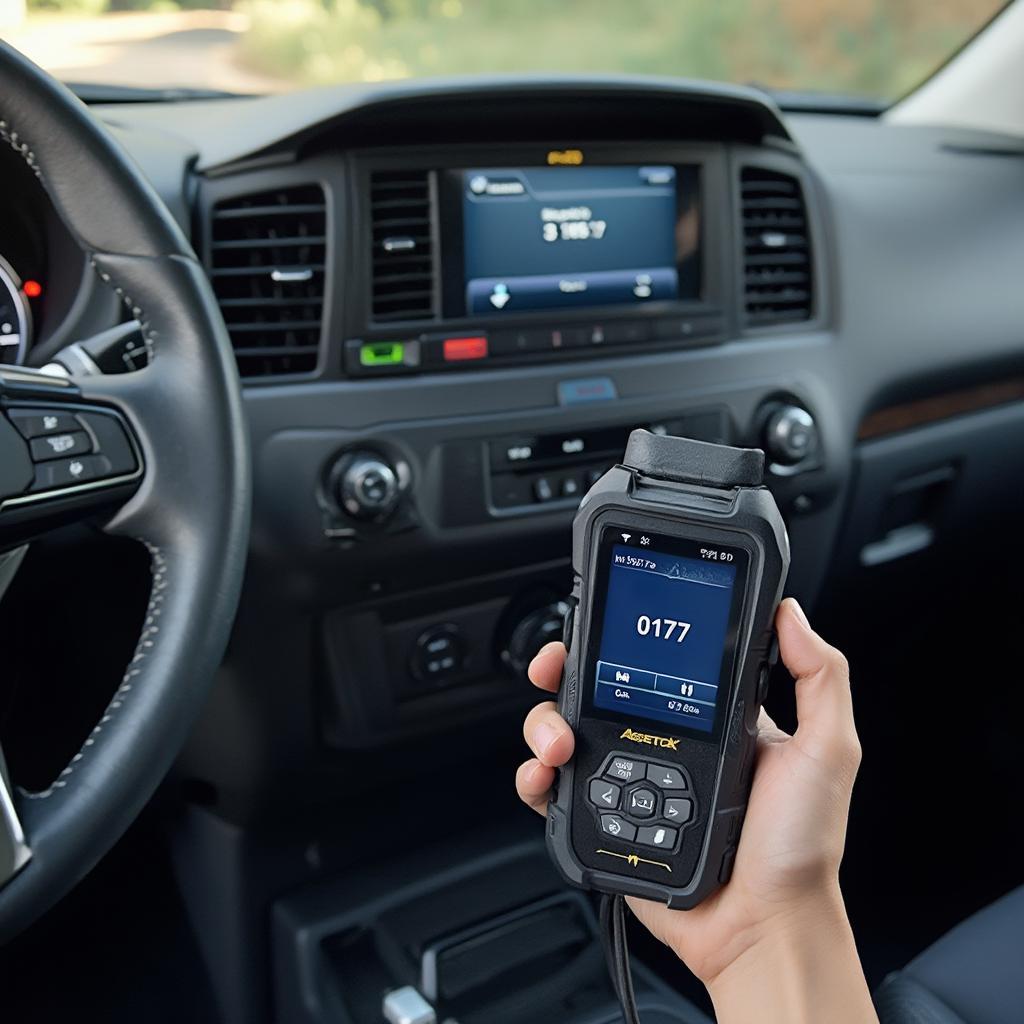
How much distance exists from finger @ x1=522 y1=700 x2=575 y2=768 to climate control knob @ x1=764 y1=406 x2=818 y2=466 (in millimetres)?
795

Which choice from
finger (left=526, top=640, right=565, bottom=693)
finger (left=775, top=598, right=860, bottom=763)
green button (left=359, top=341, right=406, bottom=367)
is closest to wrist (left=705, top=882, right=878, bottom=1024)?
finger (left=775, top=598, right=860, bottom=763)

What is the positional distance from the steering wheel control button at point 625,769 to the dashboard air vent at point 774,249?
0.86 metres

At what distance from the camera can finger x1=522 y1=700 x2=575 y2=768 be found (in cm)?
102

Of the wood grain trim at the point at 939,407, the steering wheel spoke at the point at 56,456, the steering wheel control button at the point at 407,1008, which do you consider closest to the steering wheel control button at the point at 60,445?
the steering wheel spoke at the point at 56,456

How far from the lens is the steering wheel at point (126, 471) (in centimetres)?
94

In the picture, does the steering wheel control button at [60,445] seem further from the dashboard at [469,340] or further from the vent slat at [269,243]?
the vent slat at [269,243]

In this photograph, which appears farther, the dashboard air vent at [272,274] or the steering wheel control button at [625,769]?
the dashboard air vent at [272,274]

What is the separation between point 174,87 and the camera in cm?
175

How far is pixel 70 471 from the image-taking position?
98cm

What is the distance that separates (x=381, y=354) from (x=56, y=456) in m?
0.54

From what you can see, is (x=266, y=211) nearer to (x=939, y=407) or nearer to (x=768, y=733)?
(x=768, y=733)

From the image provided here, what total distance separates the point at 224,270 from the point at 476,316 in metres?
0.29

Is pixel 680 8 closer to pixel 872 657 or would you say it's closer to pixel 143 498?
pixel 872 657

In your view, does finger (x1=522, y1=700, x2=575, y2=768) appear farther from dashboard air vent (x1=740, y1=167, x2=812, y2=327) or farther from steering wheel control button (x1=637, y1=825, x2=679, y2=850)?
dashboard air vent (x1=740, y1=167, x2=812, y2=327)
